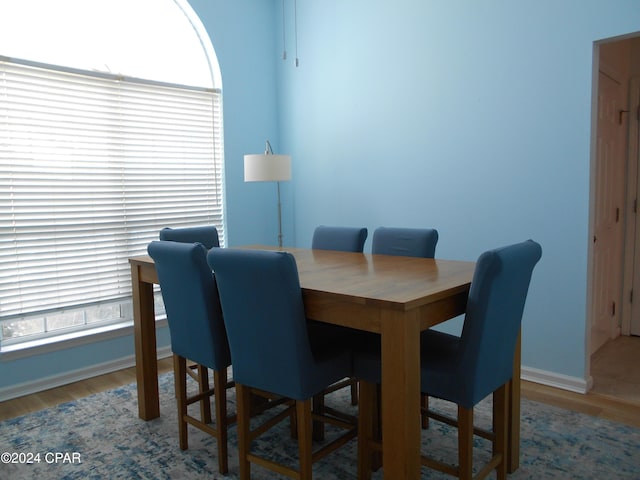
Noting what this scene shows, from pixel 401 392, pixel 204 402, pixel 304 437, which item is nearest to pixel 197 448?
pixel 204 402

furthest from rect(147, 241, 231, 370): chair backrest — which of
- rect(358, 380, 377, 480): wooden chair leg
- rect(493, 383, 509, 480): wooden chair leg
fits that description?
rect(493, 383, 509, 480): wooden chair leg

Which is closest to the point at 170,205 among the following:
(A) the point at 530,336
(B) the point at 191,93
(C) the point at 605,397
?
(B) the point at 191,93

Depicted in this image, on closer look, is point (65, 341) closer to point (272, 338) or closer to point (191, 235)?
point (191, 235)

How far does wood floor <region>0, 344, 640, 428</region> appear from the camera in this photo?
9.50 ft

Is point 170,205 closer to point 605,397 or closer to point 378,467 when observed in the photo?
point 378,467

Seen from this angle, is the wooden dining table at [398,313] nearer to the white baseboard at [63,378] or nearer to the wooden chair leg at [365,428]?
the wooden chair leg at [365,428]

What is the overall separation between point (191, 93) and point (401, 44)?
1727 mm

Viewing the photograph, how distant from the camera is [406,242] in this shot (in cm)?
307

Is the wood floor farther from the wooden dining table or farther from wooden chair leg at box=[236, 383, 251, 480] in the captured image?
wooden chair leg at box=[236, 383, 251, 480]

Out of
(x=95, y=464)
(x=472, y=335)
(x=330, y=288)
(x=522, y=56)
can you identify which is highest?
(x=522, y=56)

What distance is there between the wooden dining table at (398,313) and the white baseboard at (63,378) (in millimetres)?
1949

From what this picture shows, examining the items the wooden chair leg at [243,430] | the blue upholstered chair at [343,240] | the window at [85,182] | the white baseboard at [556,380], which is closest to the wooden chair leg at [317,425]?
the blue upholstered chair at [343,240]

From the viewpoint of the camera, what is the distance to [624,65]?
399 centimetres

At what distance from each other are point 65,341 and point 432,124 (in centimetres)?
295
